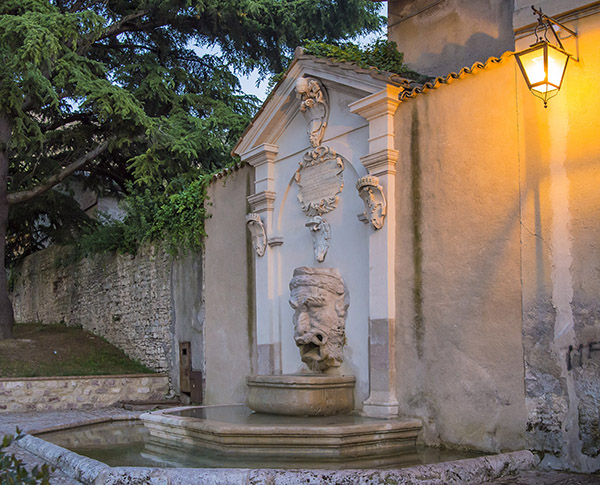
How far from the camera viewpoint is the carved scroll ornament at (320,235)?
8297 millimetres

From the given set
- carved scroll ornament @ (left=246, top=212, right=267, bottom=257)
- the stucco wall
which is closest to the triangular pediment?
the stucco wall

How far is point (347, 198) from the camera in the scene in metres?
8.03

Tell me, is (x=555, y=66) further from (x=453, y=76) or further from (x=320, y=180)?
(x=320, y=180)

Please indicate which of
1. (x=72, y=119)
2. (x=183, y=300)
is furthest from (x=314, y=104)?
(x=72, y=119)

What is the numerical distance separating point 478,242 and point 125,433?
14.3 feet

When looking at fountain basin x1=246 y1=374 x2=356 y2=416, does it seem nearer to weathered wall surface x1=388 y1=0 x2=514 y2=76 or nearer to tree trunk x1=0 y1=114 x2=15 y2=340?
weathered wall surface x1=388 y1=0 x2=514 y2=76

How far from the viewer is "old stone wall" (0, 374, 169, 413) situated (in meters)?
11.0

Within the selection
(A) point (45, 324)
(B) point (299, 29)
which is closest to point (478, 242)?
(B) point (299, 29)

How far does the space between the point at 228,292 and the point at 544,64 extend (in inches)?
236

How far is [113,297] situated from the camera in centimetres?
1455

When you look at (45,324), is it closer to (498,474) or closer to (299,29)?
(299,29)

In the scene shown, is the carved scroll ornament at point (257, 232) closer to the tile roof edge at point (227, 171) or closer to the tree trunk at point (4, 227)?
the tile roof edge at point (227, 171)

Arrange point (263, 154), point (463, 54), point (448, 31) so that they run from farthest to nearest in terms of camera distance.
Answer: point (263, 154) < point (448, 31) < point (463, 54)

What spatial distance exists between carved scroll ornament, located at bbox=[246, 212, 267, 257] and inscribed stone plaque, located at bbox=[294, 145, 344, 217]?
82cm
